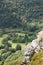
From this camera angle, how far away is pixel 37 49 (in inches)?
1384

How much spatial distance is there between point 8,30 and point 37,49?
153 metres

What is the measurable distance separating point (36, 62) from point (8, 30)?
154 meters

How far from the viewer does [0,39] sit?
500 ft

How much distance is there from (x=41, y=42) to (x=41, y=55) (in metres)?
2.14

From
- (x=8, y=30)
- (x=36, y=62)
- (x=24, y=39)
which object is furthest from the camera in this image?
(x=8, y=30)

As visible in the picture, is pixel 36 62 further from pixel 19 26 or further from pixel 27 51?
pixel 19 26

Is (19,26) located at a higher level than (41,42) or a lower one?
lower

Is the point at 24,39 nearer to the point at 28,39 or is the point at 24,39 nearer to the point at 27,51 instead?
the point at 28,39

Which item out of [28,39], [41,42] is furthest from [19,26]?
[41,42]

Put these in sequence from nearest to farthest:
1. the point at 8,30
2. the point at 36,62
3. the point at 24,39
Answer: the point at 36,62
the point at 24,39
the point at 8,30

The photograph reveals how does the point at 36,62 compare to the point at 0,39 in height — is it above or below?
above

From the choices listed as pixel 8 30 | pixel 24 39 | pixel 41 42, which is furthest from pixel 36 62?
pixel 8 30

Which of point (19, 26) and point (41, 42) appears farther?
point (19, 26)

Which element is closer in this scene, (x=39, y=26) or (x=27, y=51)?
(x=27, y=51)
